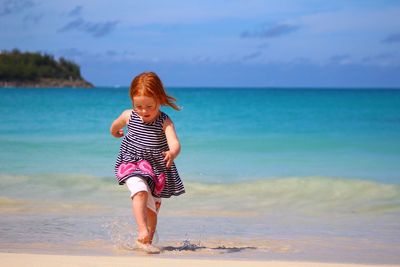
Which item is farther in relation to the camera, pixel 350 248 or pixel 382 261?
pixel 350 248

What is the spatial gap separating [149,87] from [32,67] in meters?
113

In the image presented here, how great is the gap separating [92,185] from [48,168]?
184 centimetres

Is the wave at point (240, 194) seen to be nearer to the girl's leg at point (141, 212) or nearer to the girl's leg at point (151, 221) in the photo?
the girl's leg at point (151, 221)

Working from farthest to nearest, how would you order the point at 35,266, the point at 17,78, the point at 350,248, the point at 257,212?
the point at 17,78, the point at 257,212, the point at 350,248, the point at 35,266

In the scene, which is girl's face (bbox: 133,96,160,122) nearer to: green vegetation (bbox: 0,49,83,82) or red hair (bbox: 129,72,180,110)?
red hair (bbox: 129,72,180,110)

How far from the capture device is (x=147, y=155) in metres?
4.65

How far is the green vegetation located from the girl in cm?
10911

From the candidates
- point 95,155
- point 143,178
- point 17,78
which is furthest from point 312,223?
point 17,78

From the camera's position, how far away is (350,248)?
5.23m

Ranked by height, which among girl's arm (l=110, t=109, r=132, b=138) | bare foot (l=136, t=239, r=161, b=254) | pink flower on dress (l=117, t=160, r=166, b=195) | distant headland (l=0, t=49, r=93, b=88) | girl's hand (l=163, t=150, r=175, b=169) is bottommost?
bare foot (l=136, t=239, r=161, b=254)

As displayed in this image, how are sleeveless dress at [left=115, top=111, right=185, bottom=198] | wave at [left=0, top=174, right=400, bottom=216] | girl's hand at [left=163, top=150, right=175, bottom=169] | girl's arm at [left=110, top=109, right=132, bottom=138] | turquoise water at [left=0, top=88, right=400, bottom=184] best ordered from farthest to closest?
turquoise water at [left=0, top=88, right=400, bottom=184] < wave at [left=0, top=174, right=400, bottom=216] < girl's arm at [left=110, top=109, right=132, bottom=138] < sleeveless dress at [left=115, top=111, right=185, bottom=198] < girl's hand at [left=163, top=150, right=175, bottom=169]

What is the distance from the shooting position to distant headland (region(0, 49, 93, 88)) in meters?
111

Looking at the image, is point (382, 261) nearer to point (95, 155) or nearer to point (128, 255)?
point (128, 255)

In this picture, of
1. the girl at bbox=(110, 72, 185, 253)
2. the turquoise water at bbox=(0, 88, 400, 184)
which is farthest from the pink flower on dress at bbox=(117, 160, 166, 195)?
the turquoise water at bbox=(0, 88, 400, 184)
